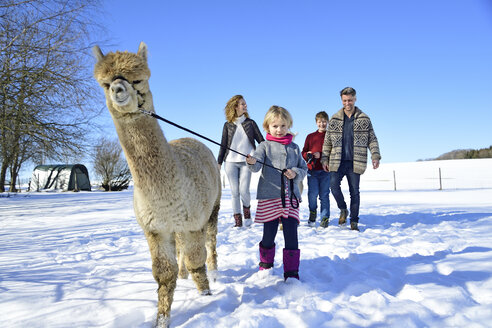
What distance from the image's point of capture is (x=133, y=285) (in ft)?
9.14

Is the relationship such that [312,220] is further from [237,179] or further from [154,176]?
[154,176]

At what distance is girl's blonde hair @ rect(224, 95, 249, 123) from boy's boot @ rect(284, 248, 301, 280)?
324 cm

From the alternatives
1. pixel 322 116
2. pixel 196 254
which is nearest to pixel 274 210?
pixel 196 254

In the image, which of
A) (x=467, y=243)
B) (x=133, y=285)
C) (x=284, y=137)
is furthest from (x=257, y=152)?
(x=467, y=243)

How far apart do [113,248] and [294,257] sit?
2739mm

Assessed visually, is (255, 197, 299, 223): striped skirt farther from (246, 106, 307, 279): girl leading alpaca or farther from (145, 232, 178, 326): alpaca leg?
(145, 232, 178, 326): alpaca leg

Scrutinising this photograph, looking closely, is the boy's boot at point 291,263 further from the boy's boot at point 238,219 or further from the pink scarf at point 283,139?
the boy's boot at point 238,219

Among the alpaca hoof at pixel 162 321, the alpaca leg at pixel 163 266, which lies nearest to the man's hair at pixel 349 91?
the alpaca leg at pixel 163 266

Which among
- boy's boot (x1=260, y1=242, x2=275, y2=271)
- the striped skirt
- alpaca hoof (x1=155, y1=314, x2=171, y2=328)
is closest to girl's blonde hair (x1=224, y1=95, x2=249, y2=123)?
the striped skirt

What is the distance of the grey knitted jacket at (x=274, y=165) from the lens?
310 centimetres

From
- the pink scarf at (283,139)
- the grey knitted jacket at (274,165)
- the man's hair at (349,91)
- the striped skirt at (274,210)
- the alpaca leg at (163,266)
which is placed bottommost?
the alpaca leg at (163,266)

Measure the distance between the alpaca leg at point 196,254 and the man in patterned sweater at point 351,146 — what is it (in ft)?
11.3

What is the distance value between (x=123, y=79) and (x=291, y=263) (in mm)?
2055

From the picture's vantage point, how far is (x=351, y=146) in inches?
209
